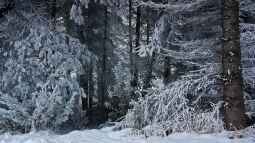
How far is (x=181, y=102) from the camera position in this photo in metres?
11.6

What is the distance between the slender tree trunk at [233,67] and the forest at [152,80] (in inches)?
0.9

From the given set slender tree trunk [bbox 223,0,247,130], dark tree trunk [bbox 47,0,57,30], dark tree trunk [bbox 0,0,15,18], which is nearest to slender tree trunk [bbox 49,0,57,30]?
dark tree trunk [bbox 47,0,57,30]

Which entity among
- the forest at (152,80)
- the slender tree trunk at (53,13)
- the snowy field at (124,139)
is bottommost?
the snowy field at (124,139)

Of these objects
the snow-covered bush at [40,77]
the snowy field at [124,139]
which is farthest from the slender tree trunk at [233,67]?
the snow-covered bush at [40,77]

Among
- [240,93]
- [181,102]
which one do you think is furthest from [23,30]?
[240,93]

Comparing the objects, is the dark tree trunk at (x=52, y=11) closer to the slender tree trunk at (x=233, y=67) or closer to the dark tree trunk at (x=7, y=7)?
the dark tree trunk at (x=7, y=7)

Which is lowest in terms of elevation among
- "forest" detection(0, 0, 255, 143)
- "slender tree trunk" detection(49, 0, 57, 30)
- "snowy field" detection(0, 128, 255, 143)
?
"snowy field" detection(0, 128, 255, 143)

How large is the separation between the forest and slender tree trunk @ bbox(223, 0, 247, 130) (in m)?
0.02

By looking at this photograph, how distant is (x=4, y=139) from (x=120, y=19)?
1709 centimetres

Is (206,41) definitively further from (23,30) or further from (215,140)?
(23,30)

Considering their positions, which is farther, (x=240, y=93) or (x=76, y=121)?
(x=76, y=121)

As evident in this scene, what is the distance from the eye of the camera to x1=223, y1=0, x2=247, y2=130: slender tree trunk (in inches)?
400

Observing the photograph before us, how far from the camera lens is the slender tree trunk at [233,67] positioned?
1016 cm

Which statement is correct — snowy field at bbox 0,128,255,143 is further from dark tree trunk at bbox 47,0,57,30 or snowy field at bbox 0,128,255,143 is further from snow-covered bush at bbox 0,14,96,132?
dark tree trunk at bbox 47,0,57,30
